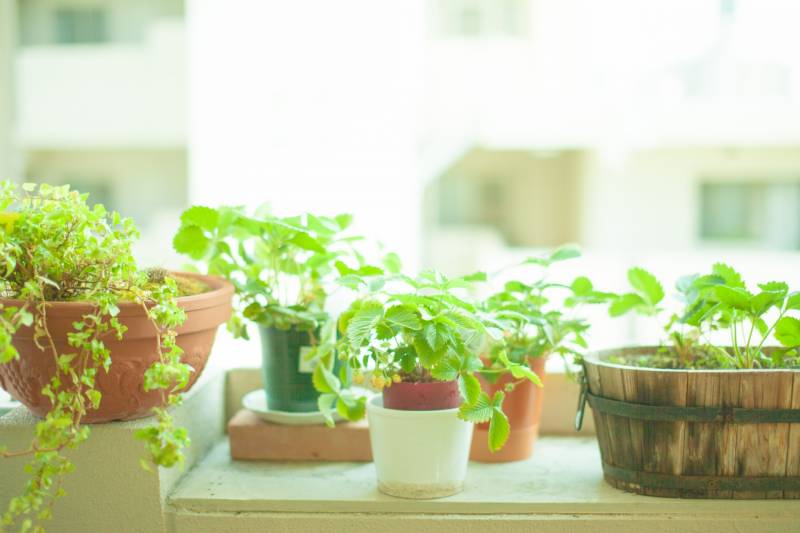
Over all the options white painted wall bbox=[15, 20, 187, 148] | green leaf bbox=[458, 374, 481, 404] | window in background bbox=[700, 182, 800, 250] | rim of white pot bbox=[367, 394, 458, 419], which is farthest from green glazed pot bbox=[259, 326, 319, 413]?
window in background bbox=[700, 182, 800, 250]

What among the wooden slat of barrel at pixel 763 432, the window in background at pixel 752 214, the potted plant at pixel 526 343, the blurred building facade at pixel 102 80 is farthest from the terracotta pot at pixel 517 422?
the window in background at pixel 752 214

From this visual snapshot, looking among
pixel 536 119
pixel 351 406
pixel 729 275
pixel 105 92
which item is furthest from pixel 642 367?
pixel 105 92

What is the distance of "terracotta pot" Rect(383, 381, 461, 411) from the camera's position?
1033 millimetres

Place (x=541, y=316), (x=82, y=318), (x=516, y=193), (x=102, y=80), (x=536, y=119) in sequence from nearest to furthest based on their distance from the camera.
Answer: (x=82, y=318) < (x=541, y=316) < (x=536, y=119) < (x=102, y=80) < (x=516, y=193)

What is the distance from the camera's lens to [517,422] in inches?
47.6

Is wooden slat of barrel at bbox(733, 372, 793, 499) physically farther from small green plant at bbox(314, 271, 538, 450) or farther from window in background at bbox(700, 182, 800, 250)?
window in background at bbox(700, 182, 800, 250)

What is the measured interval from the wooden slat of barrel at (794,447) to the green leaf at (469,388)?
1.43 ft

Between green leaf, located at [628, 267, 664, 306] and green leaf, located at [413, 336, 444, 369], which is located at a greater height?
green leaf, located at [628, 267, 664, 306]

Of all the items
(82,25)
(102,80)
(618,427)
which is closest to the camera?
(618,427)

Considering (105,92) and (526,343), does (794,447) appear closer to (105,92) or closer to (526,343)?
(526,343)

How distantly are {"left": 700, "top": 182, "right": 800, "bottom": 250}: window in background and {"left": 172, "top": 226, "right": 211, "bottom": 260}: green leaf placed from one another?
10.3 m

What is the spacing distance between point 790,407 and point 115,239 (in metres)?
0.97

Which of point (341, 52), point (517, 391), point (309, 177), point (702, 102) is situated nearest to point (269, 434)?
point (517, 391)

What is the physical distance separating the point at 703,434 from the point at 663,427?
2.1 inches
